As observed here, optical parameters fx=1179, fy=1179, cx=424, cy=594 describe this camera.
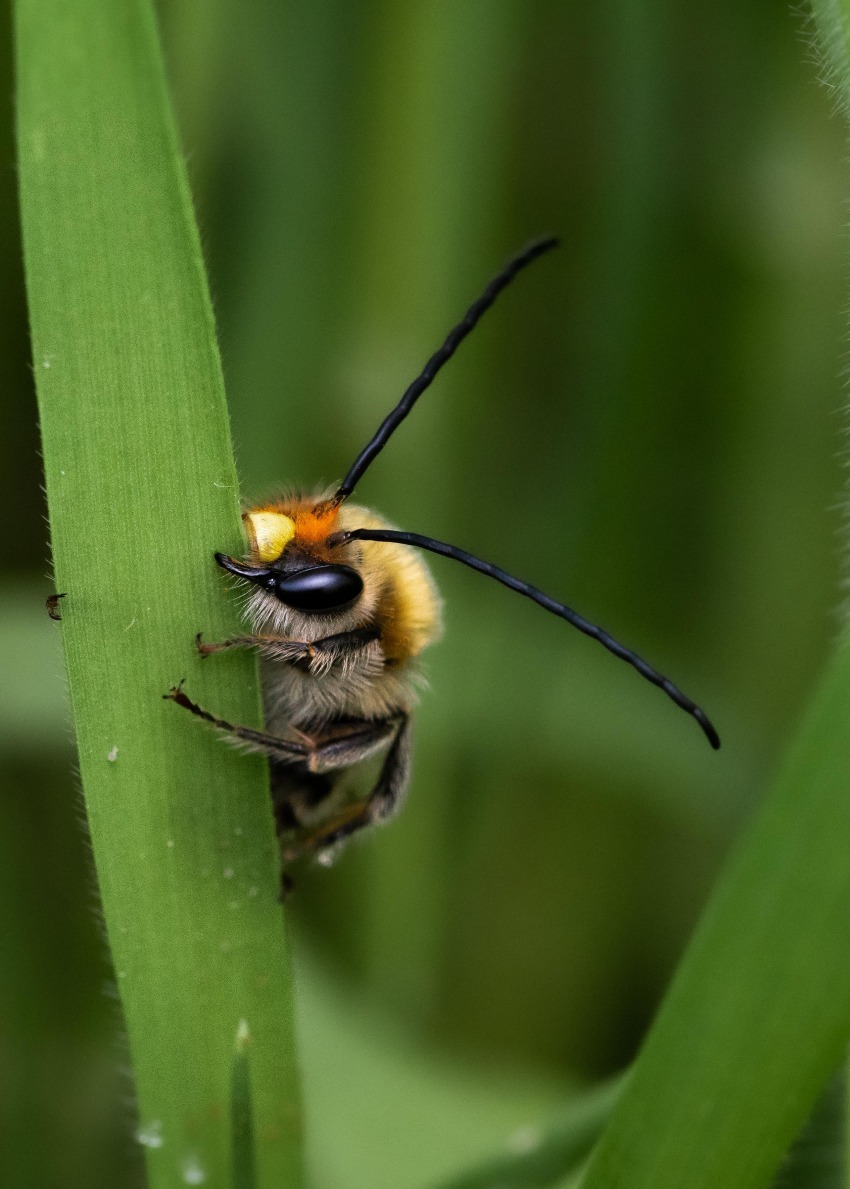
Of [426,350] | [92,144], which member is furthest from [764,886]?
[426,350]

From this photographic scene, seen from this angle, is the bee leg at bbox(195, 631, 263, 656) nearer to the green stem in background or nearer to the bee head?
the green stem in background

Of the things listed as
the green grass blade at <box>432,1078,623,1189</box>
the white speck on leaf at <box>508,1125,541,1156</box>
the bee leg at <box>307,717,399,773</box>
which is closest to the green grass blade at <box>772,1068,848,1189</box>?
the green grass blade at <box>432,1078,623,1189</box>

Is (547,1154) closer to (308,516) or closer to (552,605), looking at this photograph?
(552,605)

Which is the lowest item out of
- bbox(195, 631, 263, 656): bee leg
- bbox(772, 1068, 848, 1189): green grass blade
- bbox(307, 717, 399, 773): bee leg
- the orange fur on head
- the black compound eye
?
bbox(772, 1068, 848, 1189): green grass blade

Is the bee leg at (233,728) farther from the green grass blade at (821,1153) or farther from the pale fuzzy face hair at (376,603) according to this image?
the green grass blade at (821,1153)

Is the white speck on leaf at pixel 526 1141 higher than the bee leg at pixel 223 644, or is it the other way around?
the bee leg at pixel 223 644

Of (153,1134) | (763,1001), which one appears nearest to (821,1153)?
(763,1001)

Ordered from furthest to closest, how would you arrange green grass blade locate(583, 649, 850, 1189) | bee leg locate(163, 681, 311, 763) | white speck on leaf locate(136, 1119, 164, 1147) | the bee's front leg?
the bee's front leg
white speck on leaf locate(136, 1119, 164, 1147)
bee leg locate(163, 681, 311, 763)
green grass blade locate(583, 649, 850, 1189)

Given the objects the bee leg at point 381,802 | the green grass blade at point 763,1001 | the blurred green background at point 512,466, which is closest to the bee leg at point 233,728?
the green grass blade at point 763,1001
